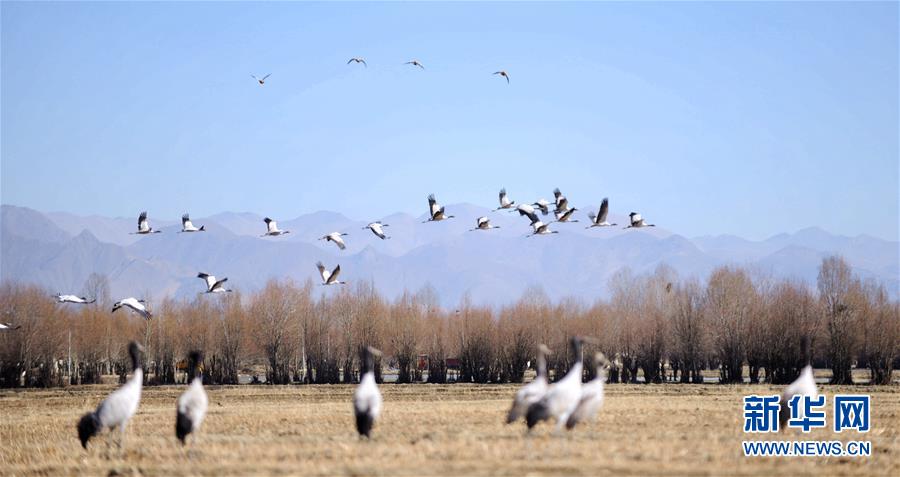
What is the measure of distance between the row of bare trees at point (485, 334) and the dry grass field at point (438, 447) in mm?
28328

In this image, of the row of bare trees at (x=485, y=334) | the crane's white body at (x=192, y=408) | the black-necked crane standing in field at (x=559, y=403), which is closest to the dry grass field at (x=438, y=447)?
the black-necked crane standing in field at (x=559, y=403)

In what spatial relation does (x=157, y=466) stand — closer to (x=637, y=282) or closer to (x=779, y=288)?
(x=779, y=288)

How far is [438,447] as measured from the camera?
1767 cm

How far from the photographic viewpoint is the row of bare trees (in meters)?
57.9

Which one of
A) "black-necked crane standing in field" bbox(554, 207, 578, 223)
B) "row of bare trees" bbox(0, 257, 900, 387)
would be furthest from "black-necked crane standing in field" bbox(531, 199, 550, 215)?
"row of bare trees" bbox(0, 257, 900, 387)

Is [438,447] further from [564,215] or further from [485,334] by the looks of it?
[485,334]

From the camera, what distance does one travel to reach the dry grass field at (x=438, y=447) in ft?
51.4

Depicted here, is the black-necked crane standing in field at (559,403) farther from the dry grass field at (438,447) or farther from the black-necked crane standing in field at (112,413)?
the black-necked crane standing in field at (112,413)

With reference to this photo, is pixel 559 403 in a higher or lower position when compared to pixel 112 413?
higher

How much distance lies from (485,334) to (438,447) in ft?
155

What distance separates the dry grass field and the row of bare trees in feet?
92.9

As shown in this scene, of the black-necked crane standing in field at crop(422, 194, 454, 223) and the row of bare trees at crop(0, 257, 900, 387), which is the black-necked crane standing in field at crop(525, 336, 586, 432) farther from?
the row of bare trees at crop(0, 257, 900, 387)

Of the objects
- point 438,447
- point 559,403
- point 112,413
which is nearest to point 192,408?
point 112,413

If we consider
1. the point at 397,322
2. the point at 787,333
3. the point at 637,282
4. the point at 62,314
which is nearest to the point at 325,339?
the point at 397,322
